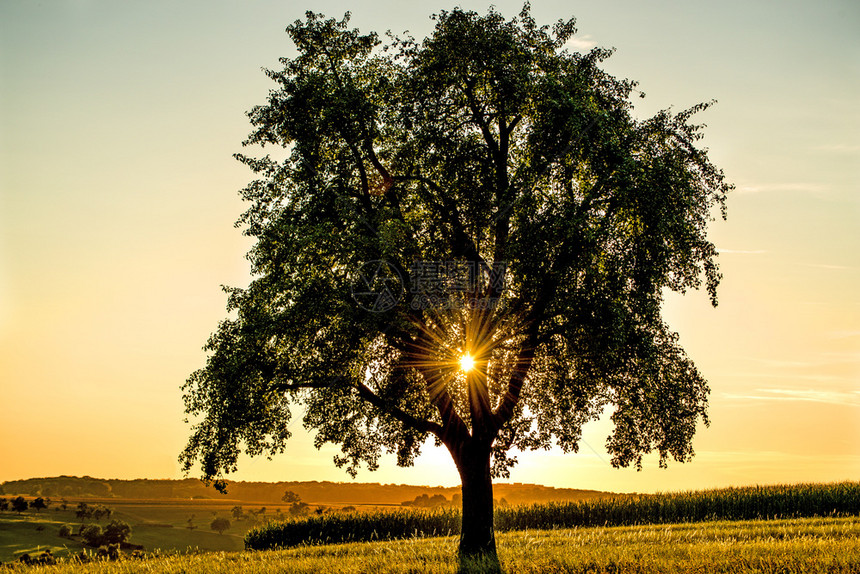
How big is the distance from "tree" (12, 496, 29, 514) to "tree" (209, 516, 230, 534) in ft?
39.3

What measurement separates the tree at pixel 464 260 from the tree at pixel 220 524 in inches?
911

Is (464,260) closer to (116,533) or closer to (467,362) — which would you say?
(467,362)

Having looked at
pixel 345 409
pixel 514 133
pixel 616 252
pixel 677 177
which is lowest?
pixel 345 409

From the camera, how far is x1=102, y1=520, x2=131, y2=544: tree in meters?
29.7

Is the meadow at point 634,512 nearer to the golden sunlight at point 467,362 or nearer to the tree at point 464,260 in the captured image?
the tree at point 464,260

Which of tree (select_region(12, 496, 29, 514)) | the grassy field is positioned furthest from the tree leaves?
tree (select_region(12, 496, 29, 514))

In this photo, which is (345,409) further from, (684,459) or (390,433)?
(684,459)

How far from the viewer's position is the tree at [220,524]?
4012 cm

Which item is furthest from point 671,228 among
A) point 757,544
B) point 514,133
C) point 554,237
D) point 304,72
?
point 304,72

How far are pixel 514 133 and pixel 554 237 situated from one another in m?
6.07

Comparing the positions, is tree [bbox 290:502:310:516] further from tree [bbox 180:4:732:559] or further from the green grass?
tree [bbox 180:4:732:559]

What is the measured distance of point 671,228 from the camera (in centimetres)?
1599

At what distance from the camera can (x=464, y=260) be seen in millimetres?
19156

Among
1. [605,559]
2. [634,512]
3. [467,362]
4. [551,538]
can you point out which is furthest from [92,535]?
[634,512]
